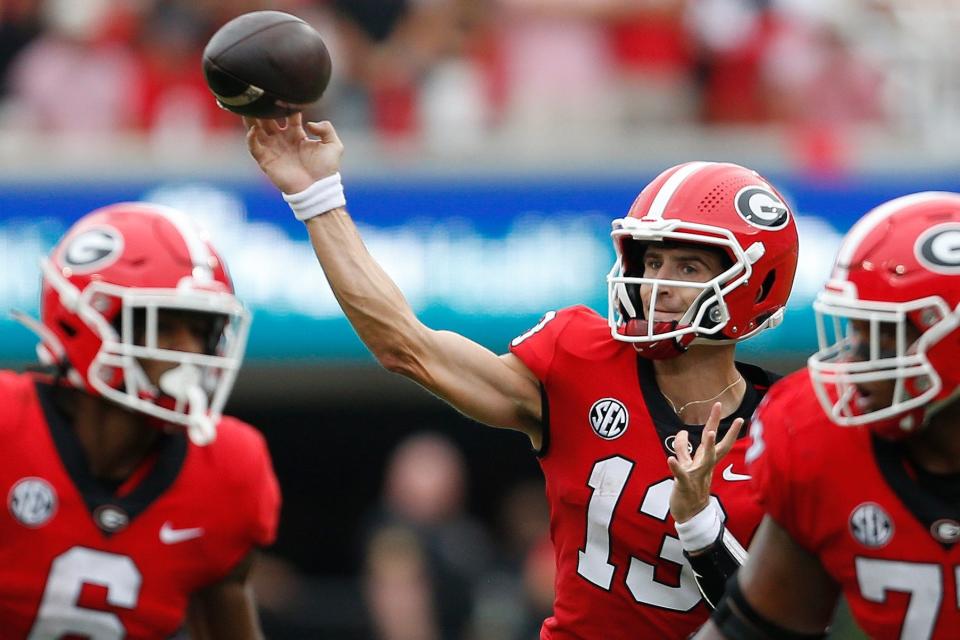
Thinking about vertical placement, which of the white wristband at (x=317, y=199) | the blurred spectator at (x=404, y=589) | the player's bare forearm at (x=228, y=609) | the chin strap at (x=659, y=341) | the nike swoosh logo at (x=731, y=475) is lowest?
the blurred spectator at (x=404, y=589)

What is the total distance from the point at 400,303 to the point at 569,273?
4444 mm

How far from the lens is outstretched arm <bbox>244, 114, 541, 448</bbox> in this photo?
11.9ft

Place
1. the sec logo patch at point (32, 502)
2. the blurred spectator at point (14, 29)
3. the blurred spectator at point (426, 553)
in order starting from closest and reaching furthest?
the sec logo patch at point (32, 502) → the blurred spectator at point (426, 553) → the blurred spectator at point (14, 29)

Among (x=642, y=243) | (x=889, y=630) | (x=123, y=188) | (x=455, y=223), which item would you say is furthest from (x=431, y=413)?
(x=889, y=630)

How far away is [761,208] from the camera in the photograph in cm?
382

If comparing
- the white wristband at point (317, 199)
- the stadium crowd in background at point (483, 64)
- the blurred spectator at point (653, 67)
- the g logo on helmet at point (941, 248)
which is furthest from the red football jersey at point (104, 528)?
the blurred spectator at point (653, 67)

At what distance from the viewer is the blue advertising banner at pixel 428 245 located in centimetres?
799

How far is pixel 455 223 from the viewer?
810 centimetres

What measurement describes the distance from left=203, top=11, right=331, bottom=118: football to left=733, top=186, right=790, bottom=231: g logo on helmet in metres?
1.01

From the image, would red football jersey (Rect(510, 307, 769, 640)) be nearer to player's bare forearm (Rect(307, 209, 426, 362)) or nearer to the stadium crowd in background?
player's bare forearm (Rect(307, 209, 426, 362))

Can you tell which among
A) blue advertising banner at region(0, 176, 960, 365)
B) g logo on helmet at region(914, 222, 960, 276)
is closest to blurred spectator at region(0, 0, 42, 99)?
blue advertising banner at region(0, 176, 960, 365)

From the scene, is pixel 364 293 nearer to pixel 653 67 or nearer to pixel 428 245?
pixel 428 245

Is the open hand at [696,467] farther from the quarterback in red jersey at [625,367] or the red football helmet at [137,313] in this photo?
the red football helmet at [137,313]

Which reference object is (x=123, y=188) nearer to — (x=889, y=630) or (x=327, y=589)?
(x=327, y=589)
